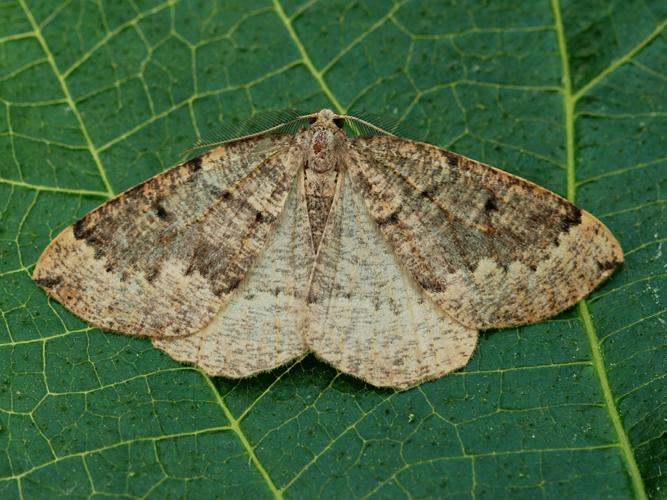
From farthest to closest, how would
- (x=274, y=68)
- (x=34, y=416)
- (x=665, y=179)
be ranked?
1. (x=274, y=68)
2. (x=665, y=179)
3. (x=34, y=416)

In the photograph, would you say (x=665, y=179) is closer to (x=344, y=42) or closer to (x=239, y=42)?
(x=344, y=42)

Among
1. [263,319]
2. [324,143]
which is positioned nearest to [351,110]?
[324,143]

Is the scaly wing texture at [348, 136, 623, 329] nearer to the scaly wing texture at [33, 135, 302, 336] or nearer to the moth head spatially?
the moth head

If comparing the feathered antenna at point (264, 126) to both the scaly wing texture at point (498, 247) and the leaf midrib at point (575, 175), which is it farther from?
the leaf midrib at point (575, 175)

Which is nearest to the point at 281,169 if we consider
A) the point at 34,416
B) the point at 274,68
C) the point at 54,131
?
the point at 274,68

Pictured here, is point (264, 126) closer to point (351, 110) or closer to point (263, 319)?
point (351, 110)

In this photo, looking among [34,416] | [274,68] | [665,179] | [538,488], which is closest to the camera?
[538,488]

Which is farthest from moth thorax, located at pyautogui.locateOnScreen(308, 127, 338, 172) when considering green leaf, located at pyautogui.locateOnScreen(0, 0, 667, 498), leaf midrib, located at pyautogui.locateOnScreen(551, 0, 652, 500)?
leaf midrib, located at pyautogui.locateOnScreen(551, 0, 652, 500)
